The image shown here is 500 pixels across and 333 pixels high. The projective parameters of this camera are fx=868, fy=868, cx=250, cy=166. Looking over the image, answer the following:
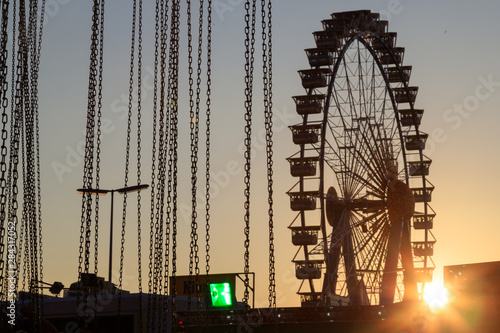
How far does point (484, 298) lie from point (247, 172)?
211 inches

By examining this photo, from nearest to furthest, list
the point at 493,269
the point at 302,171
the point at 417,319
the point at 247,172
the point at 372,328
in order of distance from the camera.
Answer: the point at 493,269 → the point at 247,172 → the point at 417,319 → the point at 372,328 → the point at 302,171

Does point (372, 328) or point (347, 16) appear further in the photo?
point (347, 16)

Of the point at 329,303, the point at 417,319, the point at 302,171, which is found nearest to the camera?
the point at 417,319

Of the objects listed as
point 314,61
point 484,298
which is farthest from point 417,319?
point 314,61

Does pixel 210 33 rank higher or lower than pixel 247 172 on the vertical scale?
higher

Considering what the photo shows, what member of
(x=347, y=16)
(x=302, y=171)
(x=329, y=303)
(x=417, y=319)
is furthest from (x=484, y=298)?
(x=347, y=16)

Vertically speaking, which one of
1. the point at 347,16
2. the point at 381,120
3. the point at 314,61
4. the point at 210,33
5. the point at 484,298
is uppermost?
the point at 347,16

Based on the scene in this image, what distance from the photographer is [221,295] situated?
103ft

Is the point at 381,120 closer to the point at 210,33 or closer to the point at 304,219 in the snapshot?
the point at 304,219

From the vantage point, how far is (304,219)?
37719 mm

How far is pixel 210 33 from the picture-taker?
19188mm

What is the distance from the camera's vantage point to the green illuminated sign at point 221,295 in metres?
31.1

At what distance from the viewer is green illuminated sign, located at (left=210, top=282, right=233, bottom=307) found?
3108cm

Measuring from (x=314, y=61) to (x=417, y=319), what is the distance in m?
14.8
